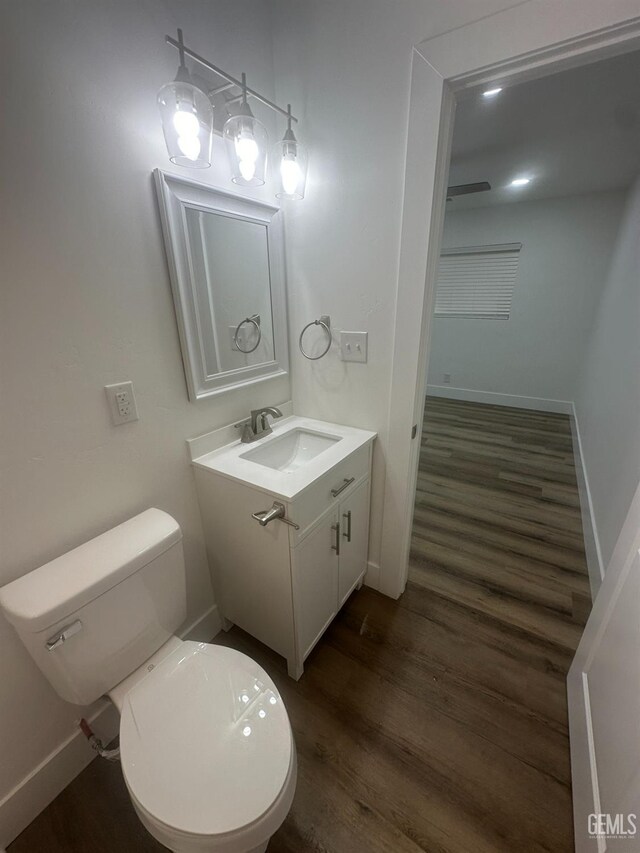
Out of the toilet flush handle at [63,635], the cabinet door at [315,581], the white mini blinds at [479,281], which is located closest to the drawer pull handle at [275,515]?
the cabinet door at [315,581]

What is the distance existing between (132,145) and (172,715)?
5.10 feet

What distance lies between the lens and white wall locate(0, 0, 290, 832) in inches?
31.1

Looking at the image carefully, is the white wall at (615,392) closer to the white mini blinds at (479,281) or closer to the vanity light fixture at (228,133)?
the white mini blinds at (479,281)

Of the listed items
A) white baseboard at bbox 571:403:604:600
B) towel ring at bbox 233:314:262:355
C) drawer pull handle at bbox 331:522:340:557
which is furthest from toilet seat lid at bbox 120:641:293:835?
white baseboard at bbox 571:403:604:600

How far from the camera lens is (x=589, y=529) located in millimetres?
2105

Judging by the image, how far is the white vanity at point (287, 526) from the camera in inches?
43.9

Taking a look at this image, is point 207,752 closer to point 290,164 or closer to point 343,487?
point 343,487

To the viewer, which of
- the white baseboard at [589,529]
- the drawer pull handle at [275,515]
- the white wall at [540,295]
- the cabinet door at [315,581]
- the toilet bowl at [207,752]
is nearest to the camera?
the toilet bowl at [207,752]

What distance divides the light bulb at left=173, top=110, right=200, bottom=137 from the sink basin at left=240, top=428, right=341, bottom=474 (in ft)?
3.40

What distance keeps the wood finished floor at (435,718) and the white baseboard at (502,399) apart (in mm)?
2518

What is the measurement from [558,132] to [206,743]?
346 cm

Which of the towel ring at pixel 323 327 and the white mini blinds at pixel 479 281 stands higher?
the white mini blinds at pixel 479 281

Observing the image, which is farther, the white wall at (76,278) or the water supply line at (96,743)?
the water supply line at (96,743)

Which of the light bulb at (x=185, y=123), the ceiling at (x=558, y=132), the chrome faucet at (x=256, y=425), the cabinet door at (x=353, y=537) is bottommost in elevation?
the cabinet door at (x=353, y=537)
